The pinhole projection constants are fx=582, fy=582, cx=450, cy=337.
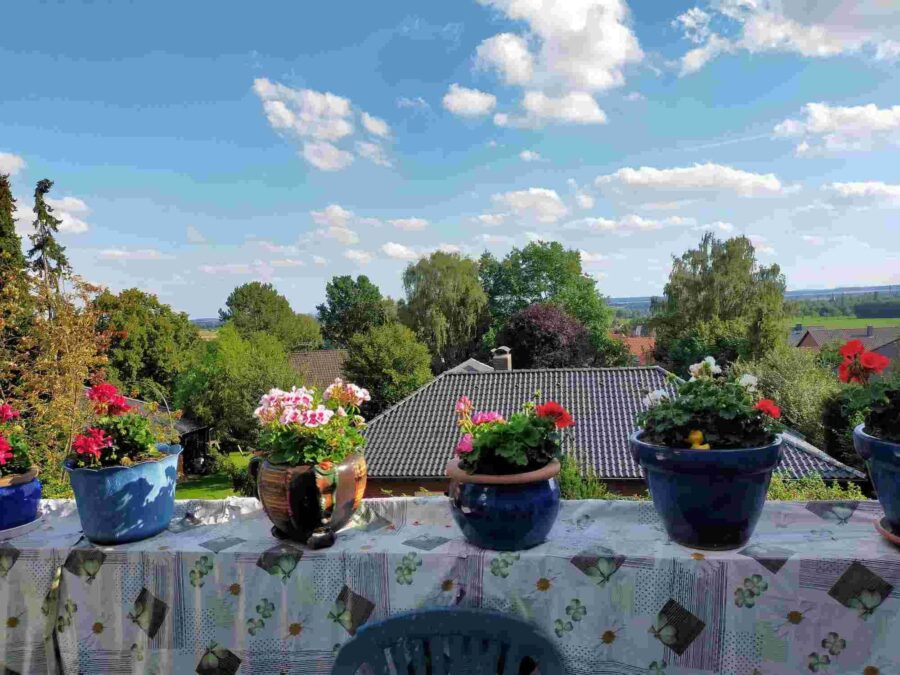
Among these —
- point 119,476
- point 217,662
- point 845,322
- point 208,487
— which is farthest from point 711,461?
point 845,322

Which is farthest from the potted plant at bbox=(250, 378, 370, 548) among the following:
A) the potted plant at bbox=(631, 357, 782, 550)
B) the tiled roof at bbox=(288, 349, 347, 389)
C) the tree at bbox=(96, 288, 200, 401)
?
the tiled roof at bbox=(288, 349, 347, 389)

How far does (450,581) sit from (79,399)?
7184mm

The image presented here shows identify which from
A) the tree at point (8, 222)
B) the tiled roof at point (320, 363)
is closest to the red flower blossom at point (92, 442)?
the tree at point (8, 222)

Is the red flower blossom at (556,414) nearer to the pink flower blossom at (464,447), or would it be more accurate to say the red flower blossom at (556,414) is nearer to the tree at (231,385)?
the pink flower blossom at (464,447)

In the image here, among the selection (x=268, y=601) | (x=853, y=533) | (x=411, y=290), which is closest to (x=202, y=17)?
(x=268, y=601)

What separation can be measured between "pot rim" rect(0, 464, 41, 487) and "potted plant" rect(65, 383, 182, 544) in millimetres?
256

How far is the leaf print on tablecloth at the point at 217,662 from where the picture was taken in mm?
1607

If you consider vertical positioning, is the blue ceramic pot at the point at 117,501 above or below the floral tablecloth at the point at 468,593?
above

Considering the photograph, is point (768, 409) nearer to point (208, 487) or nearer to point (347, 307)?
point (208, 487)

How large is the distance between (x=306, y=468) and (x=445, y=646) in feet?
2.02

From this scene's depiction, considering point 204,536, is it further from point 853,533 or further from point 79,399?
point 79,399

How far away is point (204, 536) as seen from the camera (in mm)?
1799

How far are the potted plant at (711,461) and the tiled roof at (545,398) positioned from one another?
9.66m

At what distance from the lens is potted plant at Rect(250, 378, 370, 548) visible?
5.30 feet
